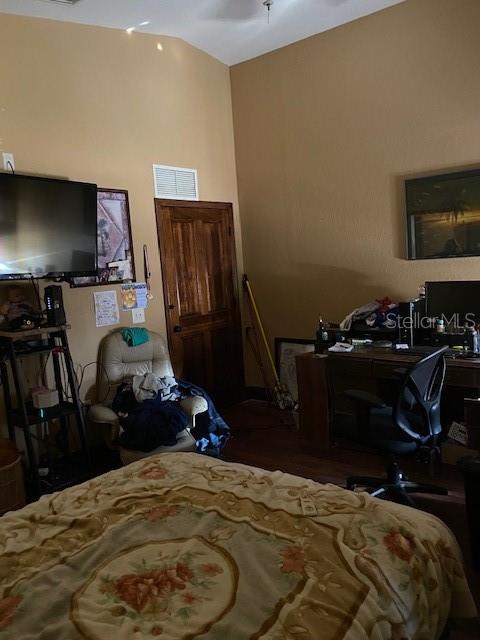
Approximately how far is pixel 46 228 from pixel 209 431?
5.62 ft

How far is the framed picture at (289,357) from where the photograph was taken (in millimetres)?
4582

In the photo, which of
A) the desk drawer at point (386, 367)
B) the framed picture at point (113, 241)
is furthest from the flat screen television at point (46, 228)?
the desk drawer at point (386, 367)

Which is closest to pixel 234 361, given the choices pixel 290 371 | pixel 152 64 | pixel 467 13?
pixel 290 371

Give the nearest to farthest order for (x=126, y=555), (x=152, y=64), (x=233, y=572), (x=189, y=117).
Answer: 1. (x=233, y=572)
2. (x=126, y=555)
3. (x=152, y=64)
4. (x=189, y=117)

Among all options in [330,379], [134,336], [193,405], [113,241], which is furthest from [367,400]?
[113,241]

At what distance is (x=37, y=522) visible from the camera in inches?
59.3

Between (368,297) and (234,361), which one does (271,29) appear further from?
(234,361)

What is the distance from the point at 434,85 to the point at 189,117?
201 cm

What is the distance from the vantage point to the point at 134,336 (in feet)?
12.1

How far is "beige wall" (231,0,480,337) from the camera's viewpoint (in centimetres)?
355

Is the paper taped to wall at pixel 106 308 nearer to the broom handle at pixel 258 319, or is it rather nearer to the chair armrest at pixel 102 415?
the chair armrest at pixel 102 415

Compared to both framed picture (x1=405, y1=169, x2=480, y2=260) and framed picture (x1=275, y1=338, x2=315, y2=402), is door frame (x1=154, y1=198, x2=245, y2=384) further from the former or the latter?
framed picture (x1=405, y1=169, x2=480, y2=260)

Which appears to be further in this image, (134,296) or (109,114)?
(134,296)

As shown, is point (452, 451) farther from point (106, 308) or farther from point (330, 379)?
point (106, 308)
